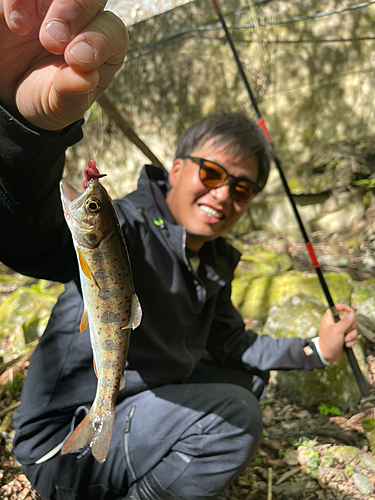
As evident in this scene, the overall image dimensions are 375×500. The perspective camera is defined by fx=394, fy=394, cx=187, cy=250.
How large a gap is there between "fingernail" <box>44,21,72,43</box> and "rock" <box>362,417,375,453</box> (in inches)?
120

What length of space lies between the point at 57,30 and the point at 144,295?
1.47 meters

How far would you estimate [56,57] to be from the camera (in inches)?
50.1

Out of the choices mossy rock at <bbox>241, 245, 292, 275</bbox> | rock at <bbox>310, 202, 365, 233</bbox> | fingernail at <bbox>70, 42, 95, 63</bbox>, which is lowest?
mossy rock at <bbox>241, 245, 292, 275</bbox>

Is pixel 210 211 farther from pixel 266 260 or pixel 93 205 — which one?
pixel 266 260

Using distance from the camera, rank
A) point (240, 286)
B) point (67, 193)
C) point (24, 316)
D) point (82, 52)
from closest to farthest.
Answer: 1. point (82, 52)
2. point (67, 193)
3. point (24, 316)
4. point (240, 286)

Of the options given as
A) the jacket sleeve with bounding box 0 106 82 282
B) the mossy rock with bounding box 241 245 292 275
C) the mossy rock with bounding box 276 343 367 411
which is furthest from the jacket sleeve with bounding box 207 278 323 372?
the mossy rock with bounding box 241 245 292 275

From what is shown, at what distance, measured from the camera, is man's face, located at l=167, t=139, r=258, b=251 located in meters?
2.47

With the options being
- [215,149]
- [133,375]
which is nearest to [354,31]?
[215,149]

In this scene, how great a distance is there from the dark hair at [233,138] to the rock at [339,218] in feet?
12.4

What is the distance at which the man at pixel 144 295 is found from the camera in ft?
4.07

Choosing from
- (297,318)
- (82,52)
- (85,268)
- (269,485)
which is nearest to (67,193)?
(85,268)

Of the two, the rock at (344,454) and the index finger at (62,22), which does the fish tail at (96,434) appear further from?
the rock at (344,454)

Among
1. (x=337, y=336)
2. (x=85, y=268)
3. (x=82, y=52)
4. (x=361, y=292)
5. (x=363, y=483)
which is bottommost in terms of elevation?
(x=363, y=483)

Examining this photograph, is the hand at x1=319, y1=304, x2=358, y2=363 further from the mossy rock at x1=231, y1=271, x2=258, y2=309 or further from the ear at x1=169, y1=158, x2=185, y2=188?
the mossy rock at x1=231, y1=271, x2=258, y2=309
